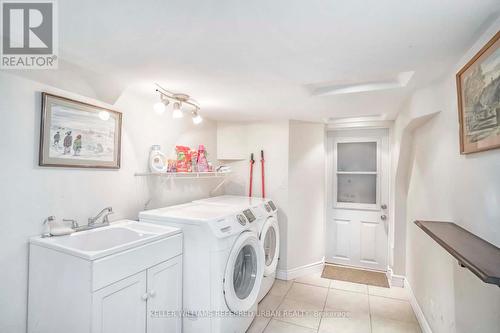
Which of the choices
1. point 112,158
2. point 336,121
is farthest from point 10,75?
point 336,121

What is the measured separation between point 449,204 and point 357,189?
202cm

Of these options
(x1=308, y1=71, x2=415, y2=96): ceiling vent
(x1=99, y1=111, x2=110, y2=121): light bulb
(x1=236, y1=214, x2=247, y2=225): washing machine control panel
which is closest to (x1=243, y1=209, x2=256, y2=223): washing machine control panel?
(x1=236, y1=214, x2=247, y2=225): washing machine control panel

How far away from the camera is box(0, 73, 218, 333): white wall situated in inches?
55.3

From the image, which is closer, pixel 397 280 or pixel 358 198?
pixel 397 280

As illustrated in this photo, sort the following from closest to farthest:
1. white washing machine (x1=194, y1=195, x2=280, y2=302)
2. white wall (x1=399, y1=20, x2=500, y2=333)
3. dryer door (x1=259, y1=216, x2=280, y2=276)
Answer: white wall (x1=399, y1=20, x2=500, y2=333), white washing machine (x1=194, y1=195, x2=280, y2=302), dryer door (x1=259, y1=216, x2=280, y2=276)

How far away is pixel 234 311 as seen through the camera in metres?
1.94

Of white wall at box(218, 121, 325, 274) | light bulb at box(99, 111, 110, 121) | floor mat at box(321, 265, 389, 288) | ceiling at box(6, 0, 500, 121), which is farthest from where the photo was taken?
white wall at box(218, 121, 325, 274)

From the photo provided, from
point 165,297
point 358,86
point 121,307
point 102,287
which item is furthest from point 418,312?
point 102,287

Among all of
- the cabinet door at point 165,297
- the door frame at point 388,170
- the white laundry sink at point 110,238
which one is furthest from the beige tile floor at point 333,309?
the white laundry sink at point 110,238

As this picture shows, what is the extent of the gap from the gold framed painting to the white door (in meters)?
2.18

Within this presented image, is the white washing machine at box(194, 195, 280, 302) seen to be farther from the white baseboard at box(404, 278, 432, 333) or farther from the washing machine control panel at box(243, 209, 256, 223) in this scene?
the white baseboard at box(404, 278, 432, 333)

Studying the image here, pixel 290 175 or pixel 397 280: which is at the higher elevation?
pixel 290 175

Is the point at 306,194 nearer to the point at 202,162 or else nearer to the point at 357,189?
the point at 357,189

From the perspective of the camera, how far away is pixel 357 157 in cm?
361
